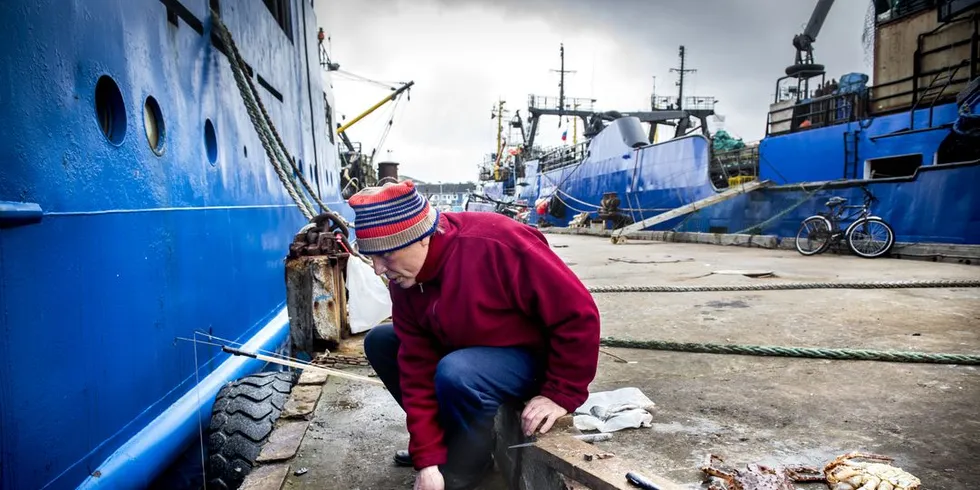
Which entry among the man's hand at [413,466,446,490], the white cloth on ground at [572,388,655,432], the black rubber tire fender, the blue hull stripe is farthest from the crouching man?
the blue hull stripe

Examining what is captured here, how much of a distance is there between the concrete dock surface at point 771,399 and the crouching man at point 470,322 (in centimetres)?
42

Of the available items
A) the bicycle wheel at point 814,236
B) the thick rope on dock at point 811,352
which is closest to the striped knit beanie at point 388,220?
the thick rope on dock at point 811,352

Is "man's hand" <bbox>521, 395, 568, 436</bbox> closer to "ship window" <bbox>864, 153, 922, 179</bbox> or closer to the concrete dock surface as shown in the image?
the concrete dock surface

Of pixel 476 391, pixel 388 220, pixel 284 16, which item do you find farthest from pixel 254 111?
pixel 284 16

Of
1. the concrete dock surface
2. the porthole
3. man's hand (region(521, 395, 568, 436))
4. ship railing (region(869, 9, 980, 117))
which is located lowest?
the concrete dock surface

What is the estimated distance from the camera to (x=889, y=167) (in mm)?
11023

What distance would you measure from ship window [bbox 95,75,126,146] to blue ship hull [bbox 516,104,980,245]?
37.1 feet

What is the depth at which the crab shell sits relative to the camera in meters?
1.61

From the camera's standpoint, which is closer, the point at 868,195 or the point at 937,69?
the point at 868,195

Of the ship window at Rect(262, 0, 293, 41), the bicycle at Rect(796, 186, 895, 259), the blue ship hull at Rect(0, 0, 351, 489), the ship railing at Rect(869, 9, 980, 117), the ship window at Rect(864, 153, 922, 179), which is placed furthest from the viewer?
the ship window at Rect(864, 153, 922, 179)

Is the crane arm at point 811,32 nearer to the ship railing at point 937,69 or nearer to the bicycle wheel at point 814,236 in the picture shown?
the ship railing at point 937,69

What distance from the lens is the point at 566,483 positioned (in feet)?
5.39

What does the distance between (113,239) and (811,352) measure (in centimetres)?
399

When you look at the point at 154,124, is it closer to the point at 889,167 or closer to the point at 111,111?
the point at 111,111
